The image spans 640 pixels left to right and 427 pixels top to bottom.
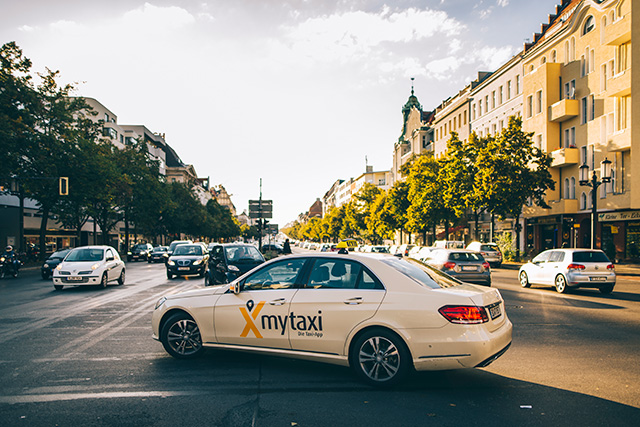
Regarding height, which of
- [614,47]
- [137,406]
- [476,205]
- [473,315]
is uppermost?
[614,47]

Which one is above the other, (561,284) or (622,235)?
(622,235)

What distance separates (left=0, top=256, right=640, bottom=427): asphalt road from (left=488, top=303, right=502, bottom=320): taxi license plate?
0.79 meters

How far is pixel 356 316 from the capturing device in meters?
5.68

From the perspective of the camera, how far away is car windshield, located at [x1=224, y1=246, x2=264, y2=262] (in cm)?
1639

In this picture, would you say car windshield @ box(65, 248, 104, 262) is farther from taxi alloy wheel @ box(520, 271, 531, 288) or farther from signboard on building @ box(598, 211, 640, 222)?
signboard on building @ box(598, 211, 640, 222)

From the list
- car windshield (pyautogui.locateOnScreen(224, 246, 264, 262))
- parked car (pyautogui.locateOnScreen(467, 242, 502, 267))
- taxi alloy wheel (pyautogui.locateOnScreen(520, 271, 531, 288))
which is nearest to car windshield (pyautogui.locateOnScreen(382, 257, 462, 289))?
car windshield (pyautogui.locateOnScreen(224, 246, 264, 262))

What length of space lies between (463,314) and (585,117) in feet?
119

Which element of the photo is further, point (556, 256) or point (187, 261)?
point (187, 261)

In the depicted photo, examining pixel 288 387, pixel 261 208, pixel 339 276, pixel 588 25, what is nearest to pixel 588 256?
pixel 339 276

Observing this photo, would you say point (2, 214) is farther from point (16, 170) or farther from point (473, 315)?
point (473, 315)

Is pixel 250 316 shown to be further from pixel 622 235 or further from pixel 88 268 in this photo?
pixel 622 235

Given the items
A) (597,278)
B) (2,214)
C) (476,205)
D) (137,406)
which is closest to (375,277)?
(137,406)

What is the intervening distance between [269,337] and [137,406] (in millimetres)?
1711

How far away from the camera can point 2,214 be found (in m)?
49.2
